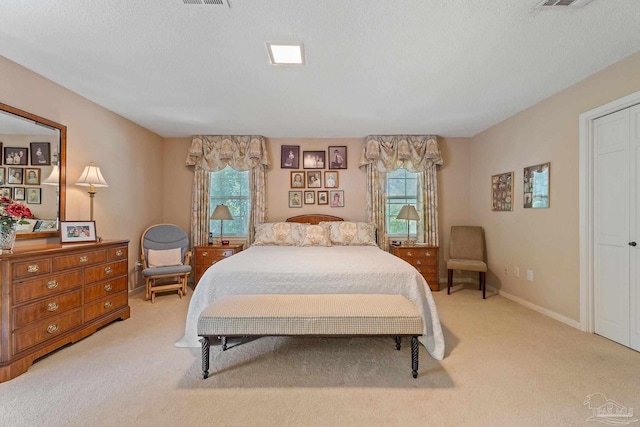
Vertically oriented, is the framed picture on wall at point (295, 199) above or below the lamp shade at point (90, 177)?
below

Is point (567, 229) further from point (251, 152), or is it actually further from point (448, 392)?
point (251, 152)

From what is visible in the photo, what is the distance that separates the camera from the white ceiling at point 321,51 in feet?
6.17

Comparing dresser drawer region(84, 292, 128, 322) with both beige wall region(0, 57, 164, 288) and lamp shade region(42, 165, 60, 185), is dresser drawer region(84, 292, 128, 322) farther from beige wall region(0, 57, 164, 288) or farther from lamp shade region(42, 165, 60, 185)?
lamp shade region(42, 165, 60, 185)

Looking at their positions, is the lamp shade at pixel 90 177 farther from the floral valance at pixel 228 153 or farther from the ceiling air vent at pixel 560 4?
the ceiling air vent at pixel 560 4

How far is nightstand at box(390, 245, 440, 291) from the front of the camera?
436 cm

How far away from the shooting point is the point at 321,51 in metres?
2.32

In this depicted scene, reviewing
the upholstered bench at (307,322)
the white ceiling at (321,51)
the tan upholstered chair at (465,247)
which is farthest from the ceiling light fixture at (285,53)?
the tan upholstered chair at (465,247)

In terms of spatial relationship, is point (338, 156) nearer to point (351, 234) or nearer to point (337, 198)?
point (337, 198)

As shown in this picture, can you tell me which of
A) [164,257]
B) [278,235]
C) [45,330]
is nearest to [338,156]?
[278,235]

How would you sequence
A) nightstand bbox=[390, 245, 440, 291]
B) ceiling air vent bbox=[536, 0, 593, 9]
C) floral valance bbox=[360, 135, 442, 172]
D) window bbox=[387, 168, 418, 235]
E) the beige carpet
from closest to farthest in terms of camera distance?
the beige carpet
ceiling air vent bbox=[536, 0, 593, 9]
nightstand bbox=[390, 245, 440, 291]
floral valance bbox=[360, 135, 442, 172]
window bbox=[387, 168, 418, 235]

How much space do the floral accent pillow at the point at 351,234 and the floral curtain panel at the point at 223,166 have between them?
4.31ft

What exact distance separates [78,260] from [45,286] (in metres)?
0.35

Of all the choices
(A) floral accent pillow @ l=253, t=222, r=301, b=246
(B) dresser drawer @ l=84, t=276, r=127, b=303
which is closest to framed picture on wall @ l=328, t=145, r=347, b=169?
(A) floral accent pillow @ l=253, t=222, r=301, b=246

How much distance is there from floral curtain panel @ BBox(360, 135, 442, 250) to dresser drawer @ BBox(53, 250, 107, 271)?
12.1 ft
